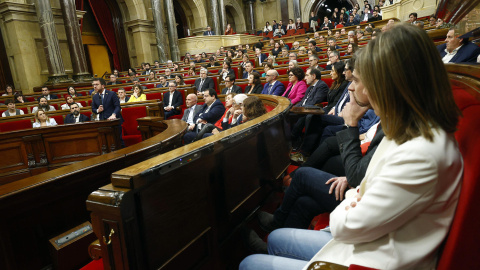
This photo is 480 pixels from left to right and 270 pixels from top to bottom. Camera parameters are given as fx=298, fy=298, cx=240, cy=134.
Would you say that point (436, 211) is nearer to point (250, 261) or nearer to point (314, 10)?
point (250, 261)

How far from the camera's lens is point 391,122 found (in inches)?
25.9

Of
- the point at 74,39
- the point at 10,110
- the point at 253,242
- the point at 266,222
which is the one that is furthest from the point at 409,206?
the point at 74,39

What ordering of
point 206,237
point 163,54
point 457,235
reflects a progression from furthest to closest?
point 163,54 < point 206,237 < point 457,235

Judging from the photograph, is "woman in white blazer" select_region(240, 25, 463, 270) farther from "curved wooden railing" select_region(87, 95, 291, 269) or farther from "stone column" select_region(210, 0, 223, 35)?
"stone column" select_region(210, 0, 223, 35)

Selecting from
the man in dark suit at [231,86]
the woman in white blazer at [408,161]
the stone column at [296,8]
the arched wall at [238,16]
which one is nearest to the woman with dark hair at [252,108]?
the woman in white blazer at [408,161]

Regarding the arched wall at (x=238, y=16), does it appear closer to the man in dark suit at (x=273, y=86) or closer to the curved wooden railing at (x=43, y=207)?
the man in dark suit at (x=273, y=86)

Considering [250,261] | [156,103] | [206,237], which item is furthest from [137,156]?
[156,103]

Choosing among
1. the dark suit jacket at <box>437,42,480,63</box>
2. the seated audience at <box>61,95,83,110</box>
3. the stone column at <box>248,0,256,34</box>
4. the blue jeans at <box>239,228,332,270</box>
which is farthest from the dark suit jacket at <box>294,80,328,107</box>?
the stone column at <box>248,0,256,34</box>

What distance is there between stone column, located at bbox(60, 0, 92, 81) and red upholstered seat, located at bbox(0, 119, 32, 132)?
4584 millimetres

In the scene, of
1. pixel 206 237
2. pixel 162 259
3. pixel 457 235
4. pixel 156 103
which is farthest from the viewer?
pixel 156 103

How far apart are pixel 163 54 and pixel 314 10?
10.7 m

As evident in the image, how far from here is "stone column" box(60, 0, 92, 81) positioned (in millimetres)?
8023

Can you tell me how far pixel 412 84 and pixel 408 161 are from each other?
0.17 meters

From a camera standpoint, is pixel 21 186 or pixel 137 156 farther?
pixel 137 156
